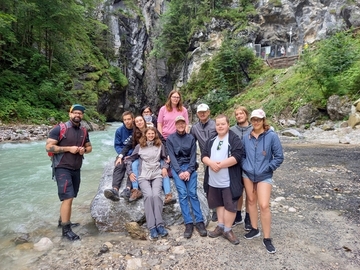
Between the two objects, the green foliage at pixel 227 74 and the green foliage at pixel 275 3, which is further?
the green foliage at pixel 275 3

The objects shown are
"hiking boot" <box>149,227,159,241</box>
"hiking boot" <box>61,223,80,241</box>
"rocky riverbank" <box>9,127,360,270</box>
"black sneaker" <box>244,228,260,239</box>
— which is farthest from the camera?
"hiking boot" <box>61,223,80,241</box>

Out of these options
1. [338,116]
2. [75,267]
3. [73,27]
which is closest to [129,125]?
[75,267]

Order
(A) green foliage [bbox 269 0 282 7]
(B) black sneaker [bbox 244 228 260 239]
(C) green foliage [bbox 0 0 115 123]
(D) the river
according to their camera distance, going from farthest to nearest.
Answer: (A) green foliage [bbox 269 0 282 7] < (C) green foliage [bbox 0 0 115 123] < (D) the river < (B) black sneaker [bbox 244 228 260 239]

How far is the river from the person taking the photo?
3.94 metres

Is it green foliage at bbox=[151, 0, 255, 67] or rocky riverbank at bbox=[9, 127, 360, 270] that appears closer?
rocky riverbank at bbox=[9, 127, 360, 270]

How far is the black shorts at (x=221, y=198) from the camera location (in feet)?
11.1

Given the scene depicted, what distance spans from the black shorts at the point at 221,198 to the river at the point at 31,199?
2116mm

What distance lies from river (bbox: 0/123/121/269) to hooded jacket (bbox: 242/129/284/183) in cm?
281

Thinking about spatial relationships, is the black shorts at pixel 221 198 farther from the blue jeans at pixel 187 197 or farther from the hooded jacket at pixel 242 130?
the hooded jacket at pixel 242 130

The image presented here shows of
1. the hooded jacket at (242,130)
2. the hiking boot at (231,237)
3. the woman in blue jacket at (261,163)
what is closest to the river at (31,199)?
the hiking boot at (231,237)

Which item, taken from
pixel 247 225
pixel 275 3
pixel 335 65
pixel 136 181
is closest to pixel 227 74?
pixel 335 65

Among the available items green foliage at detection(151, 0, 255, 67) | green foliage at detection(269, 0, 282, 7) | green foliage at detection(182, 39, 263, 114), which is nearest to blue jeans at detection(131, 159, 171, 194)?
green foliage at detection(182, 39, 263, 114)

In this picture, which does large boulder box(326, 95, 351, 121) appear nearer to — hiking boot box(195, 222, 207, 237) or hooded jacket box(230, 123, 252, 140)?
hooded jacket box(230, 123, 252, 140)

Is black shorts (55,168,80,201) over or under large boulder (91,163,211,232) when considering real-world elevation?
over
